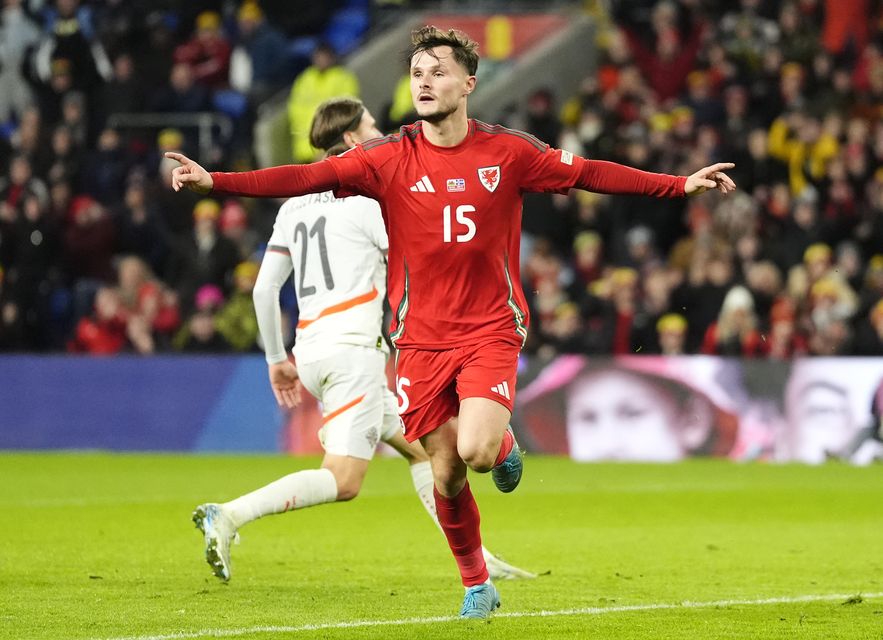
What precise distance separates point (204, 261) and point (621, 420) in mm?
5311

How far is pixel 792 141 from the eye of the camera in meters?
19.3

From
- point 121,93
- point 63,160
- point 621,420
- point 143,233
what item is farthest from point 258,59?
point 621,420

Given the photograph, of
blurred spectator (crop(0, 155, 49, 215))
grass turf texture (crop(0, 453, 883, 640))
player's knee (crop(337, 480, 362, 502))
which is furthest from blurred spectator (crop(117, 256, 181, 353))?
player's knee (crop(337, 480, 362, 502))

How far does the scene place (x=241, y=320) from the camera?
1858 cm

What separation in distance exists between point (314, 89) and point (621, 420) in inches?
255

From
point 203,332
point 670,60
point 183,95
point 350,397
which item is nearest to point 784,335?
point 670,60

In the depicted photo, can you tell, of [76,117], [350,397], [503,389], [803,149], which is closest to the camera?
[503,389]

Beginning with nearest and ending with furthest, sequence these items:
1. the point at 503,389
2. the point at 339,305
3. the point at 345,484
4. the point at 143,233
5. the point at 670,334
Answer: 1. the point at 503,389
2. the point at 345,484
3. the point at 339,305
4. the point at 670,334
5. the point at 143,233

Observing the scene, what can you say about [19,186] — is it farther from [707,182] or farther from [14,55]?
[707,182]

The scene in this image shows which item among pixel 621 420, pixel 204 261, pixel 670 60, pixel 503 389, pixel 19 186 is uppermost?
pixel 670 60

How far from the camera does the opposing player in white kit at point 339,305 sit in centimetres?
867

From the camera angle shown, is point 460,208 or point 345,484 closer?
point 460,208

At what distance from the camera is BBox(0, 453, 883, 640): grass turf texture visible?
7.23 metres

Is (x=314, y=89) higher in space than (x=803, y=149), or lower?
higher
